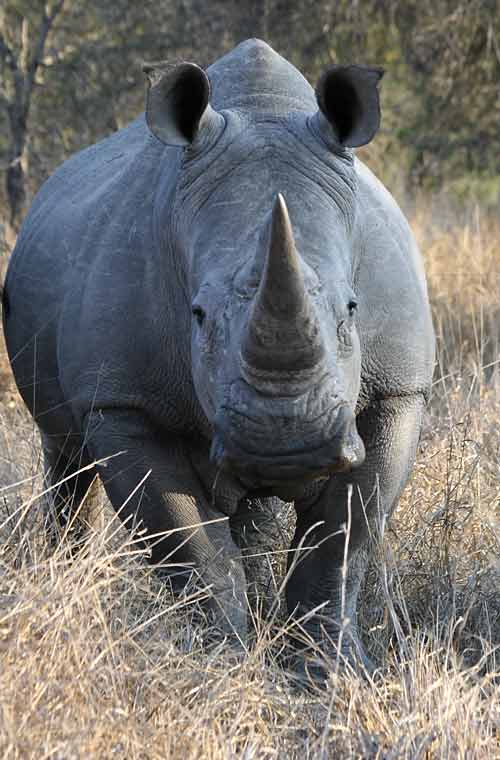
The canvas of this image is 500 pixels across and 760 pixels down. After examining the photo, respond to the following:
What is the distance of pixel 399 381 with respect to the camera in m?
4.19

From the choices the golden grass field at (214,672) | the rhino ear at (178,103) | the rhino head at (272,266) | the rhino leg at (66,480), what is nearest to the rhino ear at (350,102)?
the rhino head at (272,266)

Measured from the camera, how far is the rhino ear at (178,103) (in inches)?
148

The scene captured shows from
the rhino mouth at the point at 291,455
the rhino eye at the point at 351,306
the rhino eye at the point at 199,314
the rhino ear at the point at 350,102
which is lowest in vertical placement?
the rhino mouth at the point at 291,455

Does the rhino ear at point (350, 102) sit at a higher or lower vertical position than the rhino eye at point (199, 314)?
higher

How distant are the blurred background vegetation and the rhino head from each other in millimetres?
7669

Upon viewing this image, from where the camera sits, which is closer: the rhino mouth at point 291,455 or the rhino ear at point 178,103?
the rhino mouth at point 291,455

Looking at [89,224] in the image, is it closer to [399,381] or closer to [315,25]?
[399,381]

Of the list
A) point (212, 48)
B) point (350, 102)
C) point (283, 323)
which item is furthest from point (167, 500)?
point (212, 48)

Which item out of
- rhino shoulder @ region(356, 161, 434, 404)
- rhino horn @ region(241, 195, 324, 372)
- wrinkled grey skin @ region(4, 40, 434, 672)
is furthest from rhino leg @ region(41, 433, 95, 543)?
rhino horn @ region(241, 195, 324, 372)

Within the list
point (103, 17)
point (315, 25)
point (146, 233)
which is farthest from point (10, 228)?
point (146, 233)

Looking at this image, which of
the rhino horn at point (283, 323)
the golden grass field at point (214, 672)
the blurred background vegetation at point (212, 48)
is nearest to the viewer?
the golden grass field at point (214, 672)

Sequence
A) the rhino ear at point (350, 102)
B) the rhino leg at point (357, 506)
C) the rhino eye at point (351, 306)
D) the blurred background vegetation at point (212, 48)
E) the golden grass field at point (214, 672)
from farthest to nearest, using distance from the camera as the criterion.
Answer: the blurred background vegetation at point (212, 48), the rhino leg at point (357, 506), the rhino ear at point (350, 102), the rhino eye at point (351, 306), the golden grass field at point (214, 672)

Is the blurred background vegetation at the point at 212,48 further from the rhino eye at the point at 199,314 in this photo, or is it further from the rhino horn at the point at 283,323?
the rhino horn at the point at 283,323

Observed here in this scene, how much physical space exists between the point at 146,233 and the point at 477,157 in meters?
9.86
